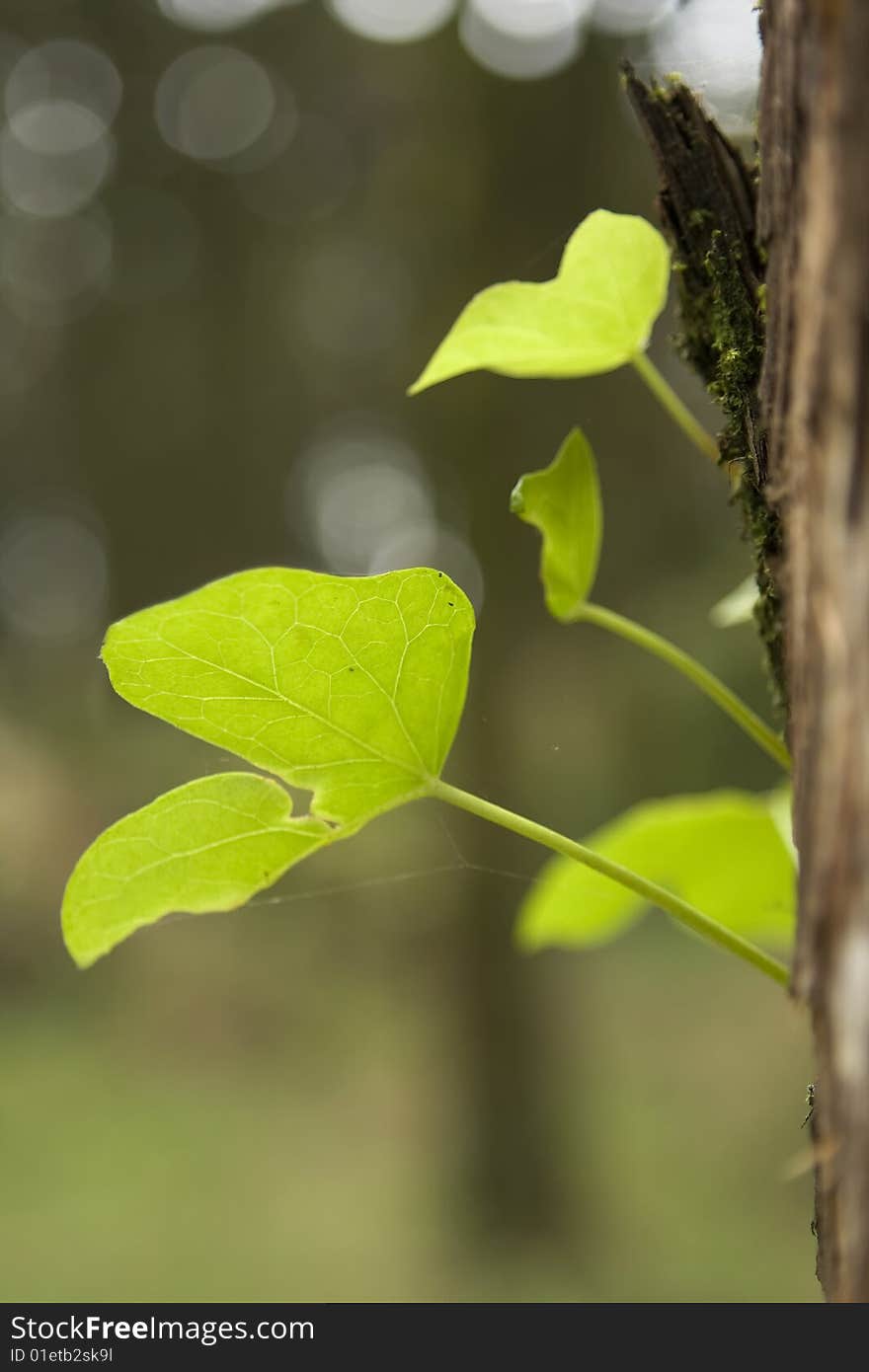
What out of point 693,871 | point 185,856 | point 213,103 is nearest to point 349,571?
point 213,103

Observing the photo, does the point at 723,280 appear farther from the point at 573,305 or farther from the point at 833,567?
the point at 833,567

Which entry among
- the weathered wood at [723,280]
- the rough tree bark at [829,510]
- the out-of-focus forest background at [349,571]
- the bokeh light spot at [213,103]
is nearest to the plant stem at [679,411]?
the weathered wood at [723,280]

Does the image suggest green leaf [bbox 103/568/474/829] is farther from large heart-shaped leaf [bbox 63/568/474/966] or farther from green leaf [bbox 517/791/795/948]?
green leaf [bbox 517/791/795/948]

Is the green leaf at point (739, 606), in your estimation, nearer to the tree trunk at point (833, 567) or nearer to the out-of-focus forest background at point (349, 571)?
the tree trunk at point (833, 567)

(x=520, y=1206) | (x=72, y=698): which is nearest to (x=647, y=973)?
(x=520, y=1206)

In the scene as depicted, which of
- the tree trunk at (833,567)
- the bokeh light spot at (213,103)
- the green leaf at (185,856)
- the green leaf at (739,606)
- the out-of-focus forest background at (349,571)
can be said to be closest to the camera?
the tree trunk at (833,567)
